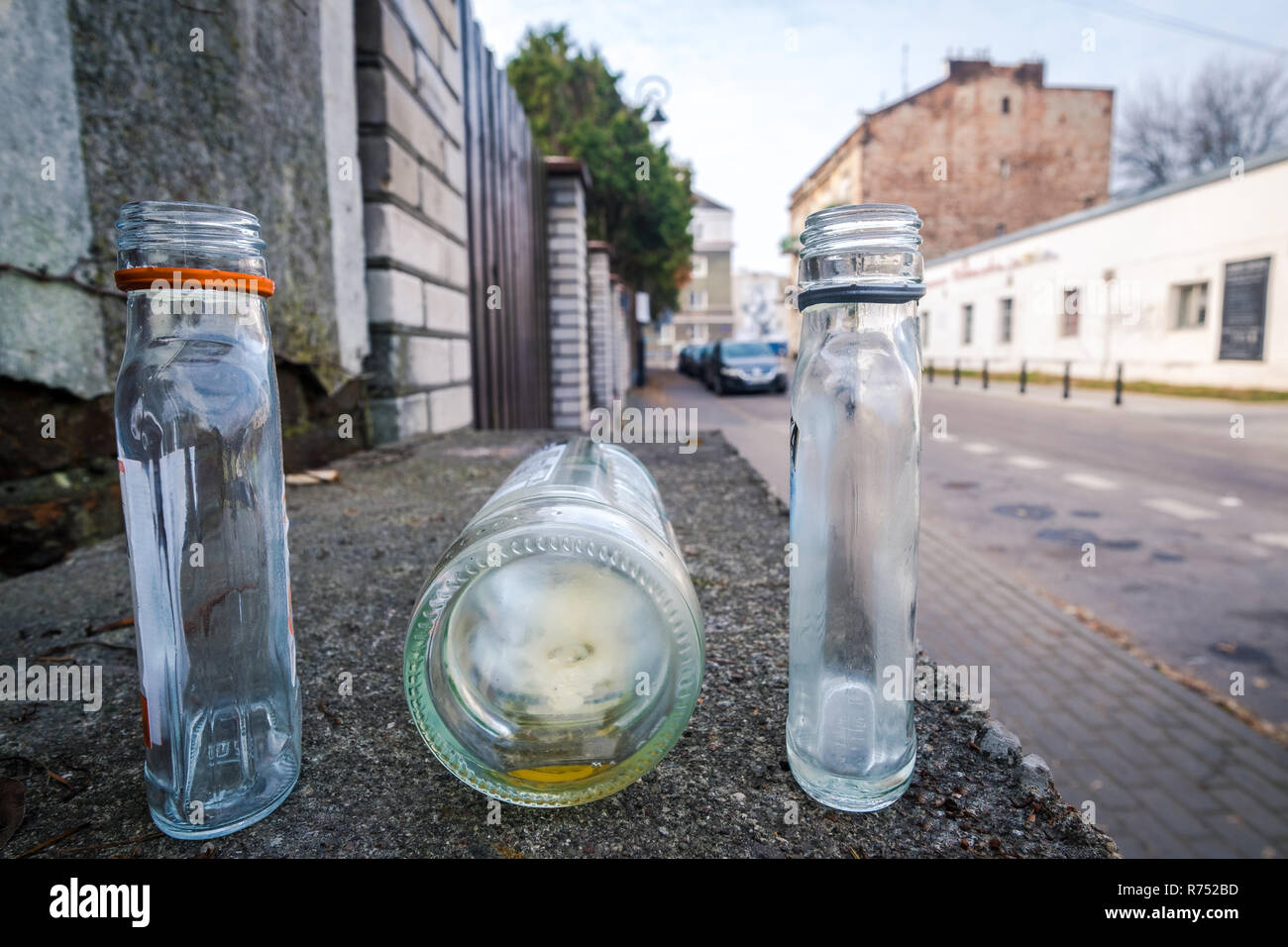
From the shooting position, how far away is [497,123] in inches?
320

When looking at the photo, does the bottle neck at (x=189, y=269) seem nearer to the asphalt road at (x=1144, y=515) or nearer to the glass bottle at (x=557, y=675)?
the glass bottle at (x=557, y=675)

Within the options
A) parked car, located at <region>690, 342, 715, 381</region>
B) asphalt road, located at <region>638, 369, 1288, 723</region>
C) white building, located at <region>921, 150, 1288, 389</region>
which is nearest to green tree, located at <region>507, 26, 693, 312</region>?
parked car, located at <region>690, 342, 715, 381</region>

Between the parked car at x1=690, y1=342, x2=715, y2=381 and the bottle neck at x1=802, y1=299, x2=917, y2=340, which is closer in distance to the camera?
the bottle neck at x1=802, y1=299, x2=917, y2=340

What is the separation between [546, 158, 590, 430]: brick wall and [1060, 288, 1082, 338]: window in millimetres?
17960

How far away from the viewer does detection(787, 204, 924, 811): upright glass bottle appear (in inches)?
47.7

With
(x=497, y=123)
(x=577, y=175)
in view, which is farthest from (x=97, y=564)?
(x=577, y=175)

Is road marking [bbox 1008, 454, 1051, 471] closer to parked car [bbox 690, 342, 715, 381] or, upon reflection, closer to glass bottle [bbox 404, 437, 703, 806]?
glass bottle [bbox 404, 437, 703, 806]

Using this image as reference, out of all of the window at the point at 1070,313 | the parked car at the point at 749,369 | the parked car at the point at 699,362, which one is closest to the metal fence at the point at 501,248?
the parked car at the point at 749,369

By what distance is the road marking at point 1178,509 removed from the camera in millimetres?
7270

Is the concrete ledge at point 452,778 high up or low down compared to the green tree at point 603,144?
down

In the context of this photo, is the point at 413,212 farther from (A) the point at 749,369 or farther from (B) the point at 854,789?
(A) the point at 749,369

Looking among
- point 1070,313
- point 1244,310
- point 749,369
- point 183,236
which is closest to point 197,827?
point 183,236

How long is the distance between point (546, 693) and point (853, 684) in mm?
463
